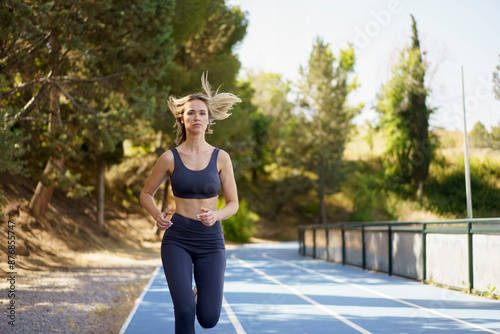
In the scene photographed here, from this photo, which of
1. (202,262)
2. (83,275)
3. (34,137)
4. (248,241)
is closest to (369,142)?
(248,241)

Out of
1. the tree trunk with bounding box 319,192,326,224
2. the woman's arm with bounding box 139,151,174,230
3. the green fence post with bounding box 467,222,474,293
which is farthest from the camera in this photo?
the tree trunk with bounding box 319,192,326,224

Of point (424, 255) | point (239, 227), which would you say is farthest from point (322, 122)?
point (424, 255)

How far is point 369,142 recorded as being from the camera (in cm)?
6650

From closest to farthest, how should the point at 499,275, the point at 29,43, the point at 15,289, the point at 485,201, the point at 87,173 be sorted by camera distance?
the point at 499,275, the point at 15,289, the point at 29,43, the point at 87,173, the point at 485,201

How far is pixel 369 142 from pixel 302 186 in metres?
15.2

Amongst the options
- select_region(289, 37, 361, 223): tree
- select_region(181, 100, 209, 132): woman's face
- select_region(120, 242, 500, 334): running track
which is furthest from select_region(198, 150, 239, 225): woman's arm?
select_region(289, 37, 361, 223): tree

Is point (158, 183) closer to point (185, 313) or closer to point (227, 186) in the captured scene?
point (227, 186)

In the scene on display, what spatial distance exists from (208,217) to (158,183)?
2.15ft

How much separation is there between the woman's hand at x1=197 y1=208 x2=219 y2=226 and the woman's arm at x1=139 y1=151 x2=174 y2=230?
0.92 feet

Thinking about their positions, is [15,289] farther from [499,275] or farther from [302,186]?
[302,186]

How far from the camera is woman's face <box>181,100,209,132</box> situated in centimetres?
443

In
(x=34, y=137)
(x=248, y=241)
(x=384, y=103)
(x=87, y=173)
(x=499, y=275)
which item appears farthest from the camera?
(x=384, y=103)

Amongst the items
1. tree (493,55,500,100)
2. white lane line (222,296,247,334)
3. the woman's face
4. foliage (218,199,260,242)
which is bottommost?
foliage (218,199,260,242)

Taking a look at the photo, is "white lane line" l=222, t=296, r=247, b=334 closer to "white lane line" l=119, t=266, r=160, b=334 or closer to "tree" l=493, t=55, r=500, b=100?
"white lane line" l=119, t=266, r=160, b=334
